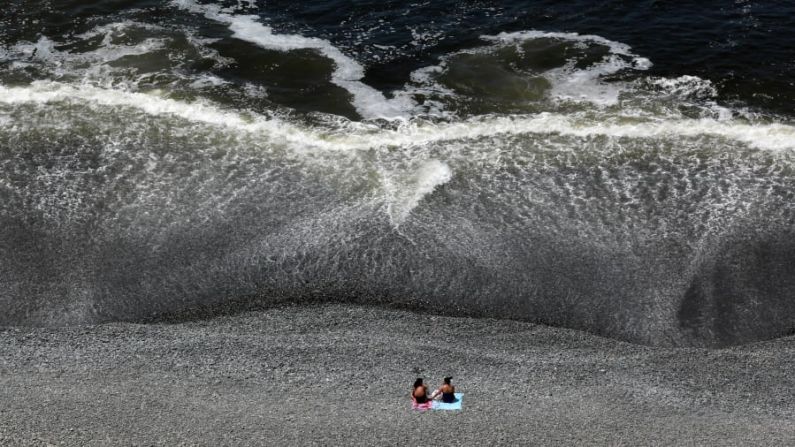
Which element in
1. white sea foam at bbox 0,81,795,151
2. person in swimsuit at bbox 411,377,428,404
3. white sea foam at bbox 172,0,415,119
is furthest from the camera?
white sea foam at bbox 172,0,415,119

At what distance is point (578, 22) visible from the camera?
46281 millimetres

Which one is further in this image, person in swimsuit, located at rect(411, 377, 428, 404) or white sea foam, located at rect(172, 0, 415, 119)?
white sea foam, located at rect(172, 0, 415, 119)

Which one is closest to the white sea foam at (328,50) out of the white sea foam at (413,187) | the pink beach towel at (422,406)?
the white sea foam at (413,187)

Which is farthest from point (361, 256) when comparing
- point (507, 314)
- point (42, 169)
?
point (42, 169)

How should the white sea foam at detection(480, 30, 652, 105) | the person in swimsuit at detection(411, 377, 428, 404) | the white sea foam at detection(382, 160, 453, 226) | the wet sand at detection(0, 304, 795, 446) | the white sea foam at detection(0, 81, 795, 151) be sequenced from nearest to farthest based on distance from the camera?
the wet sand at detection(0, 304, 795, 446) < the person in swimsuit at detection(411, 377, 428, 404) < the white sea foam at detection(382, 160, 453, 226) < the white sea foam at detection(0, 81, 795, 151) < the white sea foam at detection(480, 30, 652, 105)

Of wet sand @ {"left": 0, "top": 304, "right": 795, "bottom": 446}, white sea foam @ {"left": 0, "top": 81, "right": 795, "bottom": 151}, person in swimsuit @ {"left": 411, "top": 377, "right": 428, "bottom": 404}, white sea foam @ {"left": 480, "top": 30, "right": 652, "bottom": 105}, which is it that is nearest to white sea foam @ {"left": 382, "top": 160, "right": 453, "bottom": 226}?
white sea foam @ {"left": 0, "top": 81, "right": 795, "bottom": 151}

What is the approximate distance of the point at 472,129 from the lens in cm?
3866

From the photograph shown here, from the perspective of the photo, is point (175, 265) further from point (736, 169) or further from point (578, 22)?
point (578, 22)

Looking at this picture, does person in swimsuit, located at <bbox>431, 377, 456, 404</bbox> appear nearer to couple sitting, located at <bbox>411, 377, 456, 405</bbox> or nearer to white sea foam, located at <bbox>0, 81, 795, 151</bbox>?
couple sitting, located at <bbox>411, 377, 456, 405</bbox>

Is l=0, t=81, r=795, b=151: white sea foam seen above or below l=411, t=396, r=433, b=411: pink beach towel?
above

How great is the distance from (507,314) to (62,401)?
15.6m

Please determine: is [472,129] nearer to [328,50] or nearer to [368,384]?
[328,50]

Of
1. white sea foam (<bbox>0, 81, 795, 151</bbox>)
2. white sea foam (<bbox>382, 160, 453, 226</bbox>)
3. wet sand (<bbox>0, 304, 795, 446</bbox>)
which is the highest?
white sea foam (<bbox>0, 81, 795, 151</bbox>)

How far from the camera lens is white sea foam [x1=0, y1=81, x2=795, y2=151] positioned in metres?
37.6
